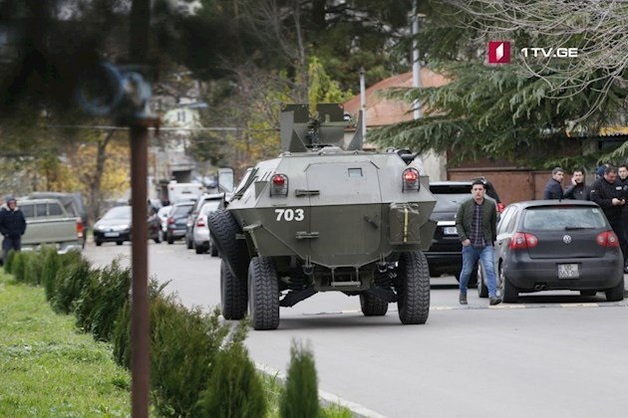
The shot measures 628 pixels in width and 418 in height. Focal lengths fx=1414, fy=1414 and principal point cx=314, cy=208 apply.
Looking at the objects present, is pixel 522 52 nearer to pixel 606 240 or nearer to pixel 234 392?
pixel 606 240

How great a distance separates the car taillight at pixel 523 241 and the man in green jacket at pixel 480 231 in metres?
0.29

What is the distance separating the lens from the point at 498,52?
2367cm

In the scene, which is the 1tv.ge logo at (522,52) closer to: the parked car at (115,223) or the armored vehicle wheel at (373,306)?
the armored vehicle wheel at (373,306)

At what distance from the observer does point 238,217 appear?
1716 centimetres

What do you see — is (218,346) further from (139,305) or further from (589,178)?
(589,178)

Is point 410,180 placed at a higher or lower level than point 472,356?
higher

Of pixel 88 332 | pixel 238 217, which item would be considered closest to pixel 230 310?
pixel 238 217

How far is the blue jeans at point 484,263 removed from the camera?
19578 mm

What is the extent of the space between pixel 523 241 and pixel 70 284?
626 cm

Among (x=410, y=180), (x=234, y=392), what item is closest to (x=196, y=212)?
(x=410, y=180)

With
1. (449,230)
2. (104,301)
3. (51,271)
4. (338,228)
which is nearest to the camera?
(104,301)

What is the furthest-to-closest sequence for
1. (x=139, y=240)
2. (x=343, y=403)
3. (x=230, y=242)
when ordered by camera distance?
1. (x=230, y=242)
2. (x=343, y=403)
3. (x=139, y=240)

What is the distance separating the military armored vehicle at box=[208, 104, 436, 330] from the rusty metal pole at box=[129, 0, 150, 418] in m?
10.5

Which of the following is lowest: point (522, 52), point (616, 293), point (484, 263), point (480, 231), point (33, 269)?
point (616, 293)
